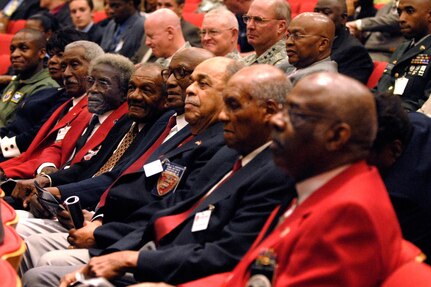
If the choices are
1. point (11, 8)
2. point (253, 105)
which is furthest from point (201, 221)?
point (11, 8)

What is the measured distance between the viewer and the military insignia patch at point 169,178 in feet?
12.1

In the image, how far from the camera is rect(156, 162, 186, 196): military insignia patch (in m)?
3.70

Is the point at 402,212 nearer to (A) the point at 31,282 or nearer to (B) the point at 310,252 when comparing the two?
(B) the point at 310,252

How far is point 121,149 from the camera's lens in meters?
4.53

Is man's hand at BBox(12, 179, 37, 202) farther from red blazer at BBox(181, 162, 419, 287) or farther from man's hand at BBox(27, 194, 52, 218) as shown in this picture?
red blazer at BBox(181, 162, 419, 287)

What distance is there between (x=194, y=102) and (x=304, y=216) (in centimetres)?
148

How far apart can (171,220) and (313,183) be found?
946 mm

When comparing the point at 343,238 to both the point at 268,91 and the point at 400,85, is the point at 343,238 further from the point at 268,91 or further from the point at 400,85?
the point at 400,85

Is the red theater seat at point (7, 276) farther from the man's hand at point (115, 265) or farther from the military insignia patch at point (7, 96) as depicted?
the military insignia patch at point (7, 96)

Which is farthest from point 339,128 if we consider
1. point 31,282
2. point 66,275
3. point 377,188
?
point 31,282

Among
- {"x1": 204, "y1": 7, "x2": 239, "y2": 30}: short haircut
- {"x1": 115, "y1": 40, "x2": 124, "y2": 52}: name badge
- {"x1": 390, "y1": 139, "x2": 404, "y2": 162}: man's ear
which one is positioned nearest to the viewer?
{"x1": 390, "y1": 139, "x2": 404, "y2": 162}: man's ear

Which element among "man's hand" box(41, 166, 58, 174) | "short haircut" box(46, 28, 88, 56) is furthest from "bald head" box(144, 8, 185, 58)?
"man's hand" box(41, 166, 58, 174)

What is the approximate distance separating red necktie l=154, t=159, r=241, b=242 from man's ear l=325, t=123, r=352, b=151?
857 mm

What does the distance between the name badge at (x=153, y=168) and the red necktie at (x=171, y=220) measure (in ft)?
1.77
